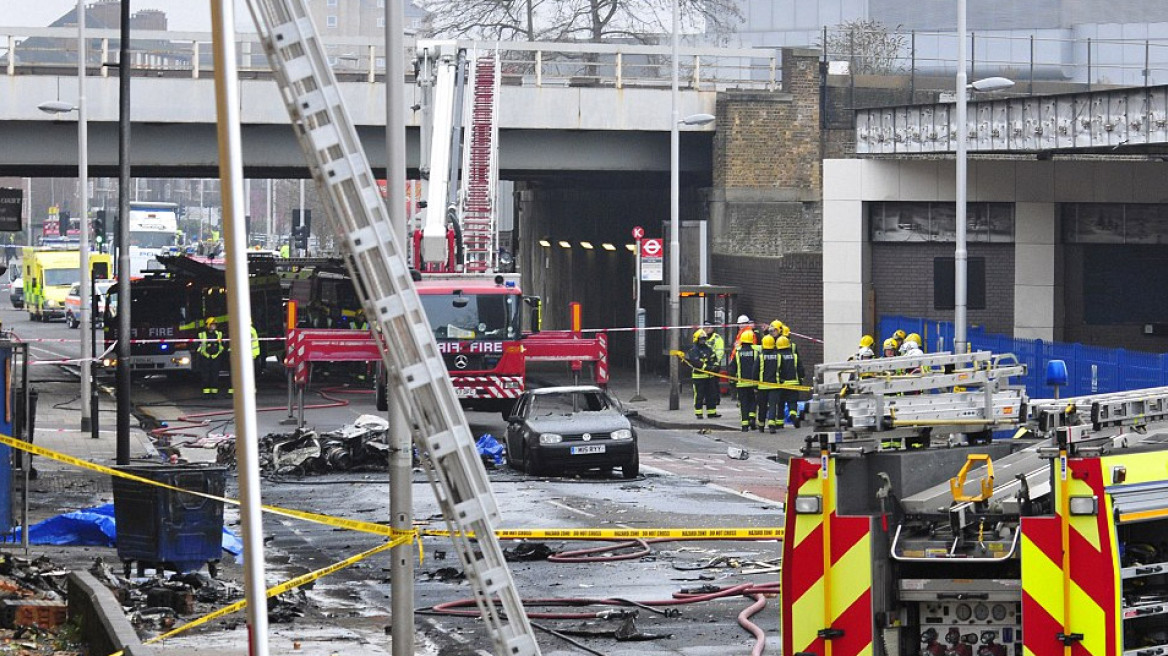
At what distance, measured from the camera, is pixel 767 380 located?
3148 centimetres

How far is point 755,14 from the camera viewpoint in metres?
108

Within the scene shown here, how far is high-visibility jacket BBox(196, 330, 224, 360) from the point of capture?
39.4 metres

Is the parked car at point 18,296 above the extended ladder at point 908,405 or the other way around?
the other way around

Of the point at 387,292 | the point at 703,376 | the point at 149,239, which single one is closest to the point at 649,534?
the point at 387,292

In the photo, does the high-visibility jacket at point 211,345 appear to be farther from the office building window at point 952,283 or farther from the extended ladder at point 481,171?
the office building window at point 952,283

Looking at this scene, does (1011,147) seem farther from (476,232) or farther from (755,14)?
(755,14)

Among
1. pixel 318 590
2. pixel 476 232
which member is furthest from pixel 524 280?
pixel 318 590

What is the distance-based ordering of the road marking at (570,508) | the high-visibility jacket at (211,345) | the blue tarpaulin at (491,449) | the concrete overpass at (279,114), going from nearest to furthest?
the road marking at (570,508), the blue tarpaulin at (491,449), the high-visibility jacket at (211,345), the concrete overpass at (279,114)

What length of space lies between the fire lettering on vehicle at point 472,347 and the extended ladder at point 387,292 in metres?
24.8

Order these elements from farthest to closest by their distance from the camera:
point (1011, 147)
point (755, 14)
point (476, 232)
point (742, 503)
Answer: point (755, 14) < point (476, 232) < point (1011, 147) < point (742, 503)

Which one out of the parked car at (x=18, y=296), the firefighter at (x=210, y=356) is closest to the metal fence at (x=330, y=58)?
the firefighter at (x=210, y=356)

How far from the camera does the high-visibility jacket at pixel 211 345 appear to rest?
39.4 metres

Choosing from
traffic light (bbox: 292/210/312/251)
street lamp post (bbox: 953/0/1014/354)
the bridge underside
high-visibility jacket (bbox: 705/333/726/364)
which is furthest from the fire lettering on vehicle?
traffic light (bbox: 292/210/312/251)

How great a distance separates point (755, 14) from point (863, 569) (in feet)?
332
